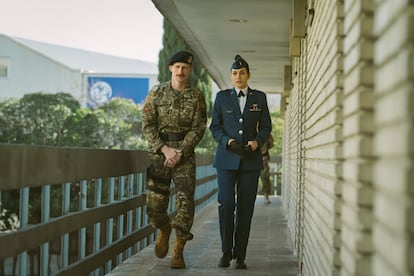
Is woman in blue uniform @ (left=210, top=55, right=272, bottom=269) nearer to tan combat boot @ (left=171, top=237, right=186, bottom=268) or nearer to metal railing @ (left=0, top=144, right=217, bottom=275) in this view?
tan combat boot @ (left=171, top=237, right=186, bottom=268)

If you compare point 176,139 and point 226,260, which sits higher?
point 176,139

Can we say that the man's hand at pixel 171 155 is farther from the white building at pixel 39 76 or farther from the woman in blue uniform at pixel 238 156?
the white building at pixel 39 76

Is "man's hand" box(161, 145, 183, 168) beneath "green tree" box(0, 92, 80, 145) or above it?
beneath

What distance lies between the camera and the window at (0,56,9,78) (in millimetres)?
49250

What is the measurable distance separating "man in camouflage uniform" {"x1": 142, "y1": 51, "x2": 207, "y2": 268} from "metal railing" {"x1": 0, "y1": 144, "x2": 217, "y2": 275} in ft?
1.08

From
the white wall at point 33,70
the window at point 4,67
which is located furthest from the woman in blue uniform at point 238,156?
the window at point 4,67

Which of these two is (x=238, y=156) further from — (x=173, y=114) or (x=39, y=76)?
(x=39, y=76)

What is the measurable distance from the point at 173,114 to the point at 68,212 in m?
1.77

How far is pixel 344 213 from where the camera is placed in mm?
2850

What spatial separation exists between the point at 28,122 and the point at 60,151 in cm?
2035

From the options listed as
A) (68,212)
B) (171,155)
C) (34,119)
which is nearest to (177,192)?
(171,155)

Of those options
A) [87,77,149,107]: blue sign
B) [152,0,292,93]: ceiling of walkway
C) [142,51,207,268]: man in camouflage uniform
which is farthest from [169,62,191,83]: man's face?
[87,77,149,107]: blue sign

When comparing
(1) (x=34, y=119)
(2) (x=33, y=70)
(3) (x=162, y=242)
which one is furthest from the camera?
(2) (x=33, y=70)

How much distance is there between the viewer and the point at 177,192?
21.8 feet
